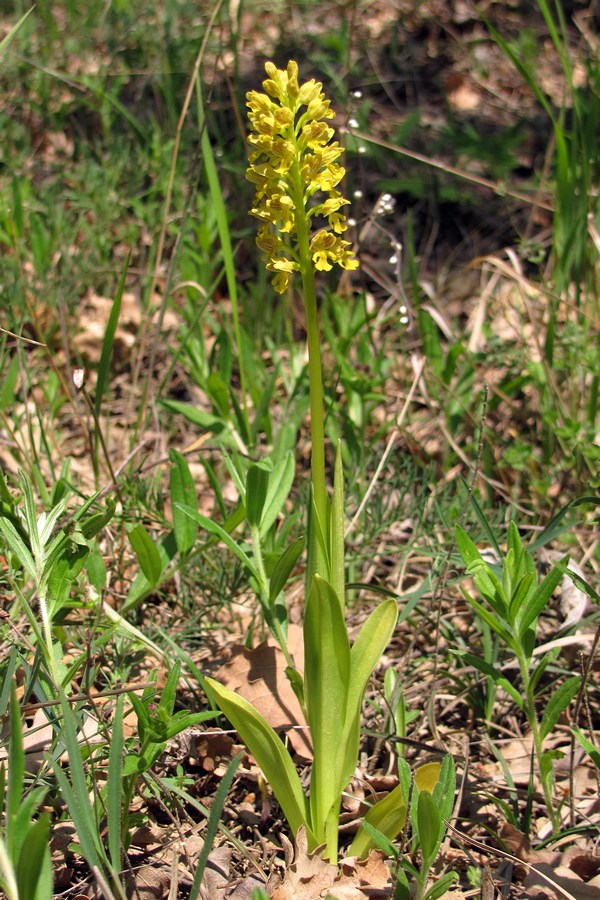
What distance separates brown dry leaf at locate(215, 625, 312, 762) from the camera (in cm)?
188

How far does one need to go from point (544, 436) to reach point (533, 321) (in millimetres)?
383

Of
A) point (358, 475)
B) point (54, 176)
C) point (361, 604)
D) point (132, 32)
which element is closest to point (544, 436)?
point (358, 475)

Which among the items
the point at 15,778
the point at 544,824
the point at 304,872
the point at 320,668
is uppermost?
the point at 15,778

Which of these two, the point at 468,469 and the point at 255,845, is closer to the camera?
the point at 255,845

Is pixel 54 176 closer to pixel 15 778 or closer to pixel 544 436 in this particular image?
pixel 544 436

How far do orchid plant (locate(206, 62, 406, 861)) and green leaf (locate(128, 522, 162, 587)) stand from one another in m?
0.49

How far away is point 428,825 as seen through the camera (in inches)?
53.7

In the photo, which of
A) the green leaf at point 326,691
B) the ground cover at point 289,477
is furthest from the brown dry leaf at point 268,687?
the green leaf at point 326,691

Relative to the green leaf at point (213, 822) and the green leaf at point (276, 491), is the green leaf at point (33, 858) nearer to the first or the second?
the green leaf at point (213, 822)

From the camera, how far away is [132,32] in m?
4.18

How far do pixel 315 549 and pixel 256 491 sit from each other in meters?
0.31

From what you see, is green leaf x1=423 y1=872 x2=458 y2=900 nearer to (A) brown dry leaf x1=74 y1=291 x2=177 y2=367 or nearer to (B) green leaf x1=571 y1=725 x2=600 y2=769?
(B) green leaf x1=571 y1=725 x2=600 y2=769

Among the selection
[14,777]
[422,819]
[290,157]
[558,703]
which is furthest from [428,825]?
[290,157]

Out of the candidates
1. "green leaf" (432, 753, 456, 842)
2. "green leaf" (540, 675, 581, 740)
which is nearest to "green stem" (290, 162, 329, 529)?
"green leaf" (432, 753, 456, 842)
